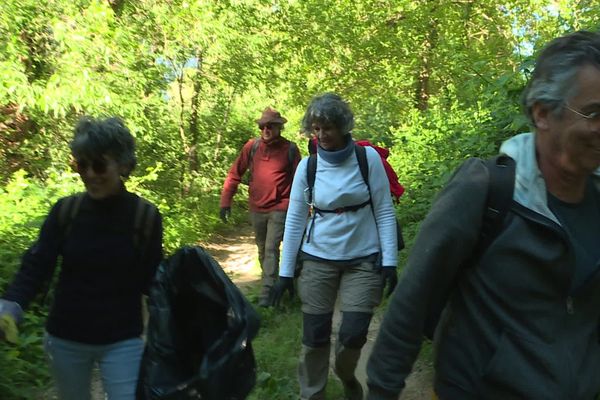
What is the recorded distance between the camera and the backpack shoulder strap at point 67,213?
8.75 feet

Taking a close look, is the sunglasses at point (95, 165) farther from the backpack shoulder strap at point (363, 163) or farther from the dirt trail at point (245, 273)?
the backpack shoulder strap at point (363, 163)

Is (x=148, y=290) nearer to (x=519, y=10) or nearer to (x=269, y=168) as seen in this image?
(x=269, y=168)

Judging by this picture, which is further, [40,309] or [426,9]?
[426,9]

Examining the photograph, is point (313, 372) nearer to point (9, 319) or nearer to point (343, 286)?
point (343, 286)

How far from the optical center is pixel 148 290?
8.95 ft

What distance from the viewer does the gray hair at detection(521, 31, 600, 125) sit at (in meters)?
1.55

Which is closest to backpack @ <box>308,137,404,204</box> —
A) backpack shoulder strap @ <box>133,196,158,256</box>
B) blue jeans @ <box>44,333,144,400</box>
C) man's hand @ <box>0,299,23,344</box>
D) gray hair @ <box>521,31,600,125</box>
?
backpack shoulder strap @ <box>133,196,158,256</box>

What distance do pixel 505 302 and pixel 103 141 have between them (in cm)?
175

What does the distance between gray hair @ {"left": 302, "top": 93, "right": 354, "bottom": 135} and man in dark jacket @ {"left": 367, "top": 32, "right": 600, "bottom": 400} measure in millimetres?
2157

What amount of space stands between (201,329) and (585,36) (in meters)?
1.69

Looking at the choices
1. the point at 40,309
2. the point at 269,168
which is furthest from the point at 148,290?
the point at 269,168

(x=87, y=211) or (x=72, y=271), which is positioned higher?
(x=87, y=211)

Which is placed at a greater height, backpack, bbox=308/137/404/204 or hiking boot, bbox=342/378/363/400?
backpack, bbox=308/137/404/204

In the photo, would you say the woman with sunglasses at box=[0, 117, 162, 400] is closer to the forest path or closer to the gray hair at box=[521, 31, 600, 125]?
the forest path
